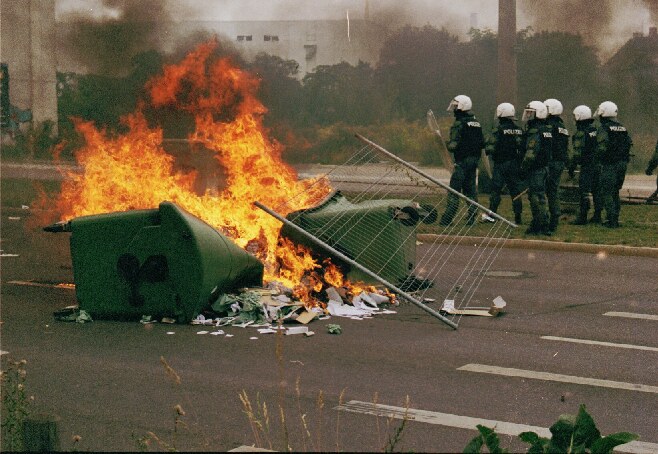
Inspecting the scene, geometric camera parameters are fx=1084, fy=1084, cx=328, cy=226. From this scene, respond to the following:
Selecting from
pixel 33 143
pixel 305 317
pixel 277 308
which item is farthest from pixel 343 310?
pixel 33 143

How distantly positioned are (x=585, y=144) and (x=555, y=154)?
63 cm

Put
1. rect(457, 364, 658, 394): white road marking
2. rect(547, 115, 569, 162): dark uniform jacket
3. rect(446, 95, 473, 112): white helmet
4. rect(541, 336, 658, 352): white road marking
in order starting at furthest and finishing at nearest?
rect(446, 95, 473, 112): white helmet
rect(547, 115, 569, 162): dark uniform jacket
rect(541, 336, 658, 352): white road marking
rect(457, 364, 658, 394): white road marking

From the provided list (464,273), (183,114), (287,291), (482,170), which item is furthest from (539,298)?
(482,170)

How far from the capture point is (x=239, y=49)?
20.1 m

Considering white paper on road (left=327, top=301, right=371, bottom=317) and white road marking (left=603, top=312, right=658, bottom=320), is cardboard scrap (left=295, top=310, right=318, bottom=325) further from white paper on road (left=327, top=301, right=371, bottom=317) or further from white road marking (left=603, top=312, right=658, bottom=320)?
white road marking (left=603, top=312, right=658, bottom=320)

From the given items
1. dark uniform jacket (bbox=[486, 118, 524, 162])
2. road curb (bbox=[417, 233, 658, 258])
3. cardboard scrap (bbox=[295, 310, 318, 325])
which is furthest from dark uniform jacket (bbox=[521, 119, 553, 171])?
cardboard scrap (bbox=[295, 310, 318, 325])

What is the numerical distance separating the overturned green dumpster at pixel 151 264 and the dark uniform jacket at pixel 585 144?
322 inches

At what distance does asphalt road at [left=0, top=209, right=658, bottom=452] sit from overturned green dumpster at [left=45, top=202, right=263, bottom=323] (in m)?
0.21

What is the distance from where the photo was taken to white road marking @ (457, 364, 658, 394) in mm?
7387

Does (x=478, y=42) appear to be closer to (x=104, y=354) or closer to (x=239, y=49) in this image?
(x=239, y=49)

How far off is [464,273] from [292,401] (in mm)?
5921

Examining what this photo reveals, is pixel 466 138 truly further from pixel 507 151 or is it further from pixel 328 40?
pixel 328 40

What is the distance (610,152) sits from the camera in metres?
15.9

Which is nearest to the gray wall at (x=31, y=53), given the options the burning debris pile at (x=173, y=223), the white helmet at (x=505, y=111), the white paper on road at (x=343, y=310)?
the white helmet at (x=505, y=111)
